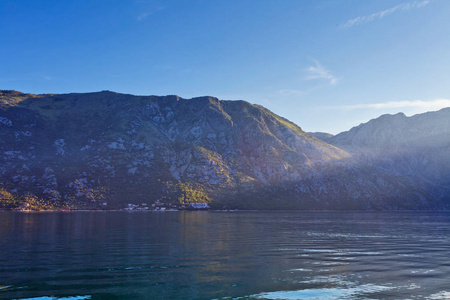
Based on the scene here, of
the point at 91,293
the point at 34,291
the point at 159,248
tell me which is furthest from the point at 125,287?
the point at 159,248

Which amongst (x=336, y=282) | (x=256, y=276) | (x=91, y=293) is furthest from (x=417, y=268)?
(x=91, y=293)

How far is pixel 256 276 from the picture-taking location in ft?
102

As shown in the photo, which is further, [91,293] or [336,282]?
[336,282]

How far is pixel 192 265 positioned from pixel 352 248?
2874 centimetres

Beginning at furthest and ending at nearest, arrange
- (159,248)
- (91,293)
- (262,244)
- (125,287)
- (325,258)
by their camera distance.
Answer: (262,244), (159,248), (325,258), (125,287), (91,293)

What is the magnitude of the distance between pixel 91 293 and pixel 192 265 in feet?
45.3

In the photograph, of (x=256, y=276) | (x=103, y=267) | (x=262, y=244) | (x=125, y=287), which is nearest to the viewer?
(x=125, y=287)

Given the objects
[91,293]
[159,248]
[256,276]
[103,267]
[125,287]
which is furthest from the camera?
[159,248]

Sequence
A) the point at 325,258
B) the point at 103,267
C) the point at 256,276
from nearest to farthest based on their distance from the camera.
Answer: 1. the point at 256,276
2. the point at 103,267
3. the point at 325,258

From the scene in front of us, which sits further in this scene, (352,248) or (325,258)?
(352,248)

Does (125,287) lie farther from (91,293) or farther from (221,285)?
(221,285)

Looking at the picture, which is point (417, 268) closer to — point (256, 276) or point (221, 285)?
point (256, 276)

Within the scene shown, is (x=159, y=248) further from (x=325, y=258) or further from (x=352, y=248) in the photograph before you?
(x=352, y=248)

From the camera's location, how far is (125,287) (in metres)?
26.2
